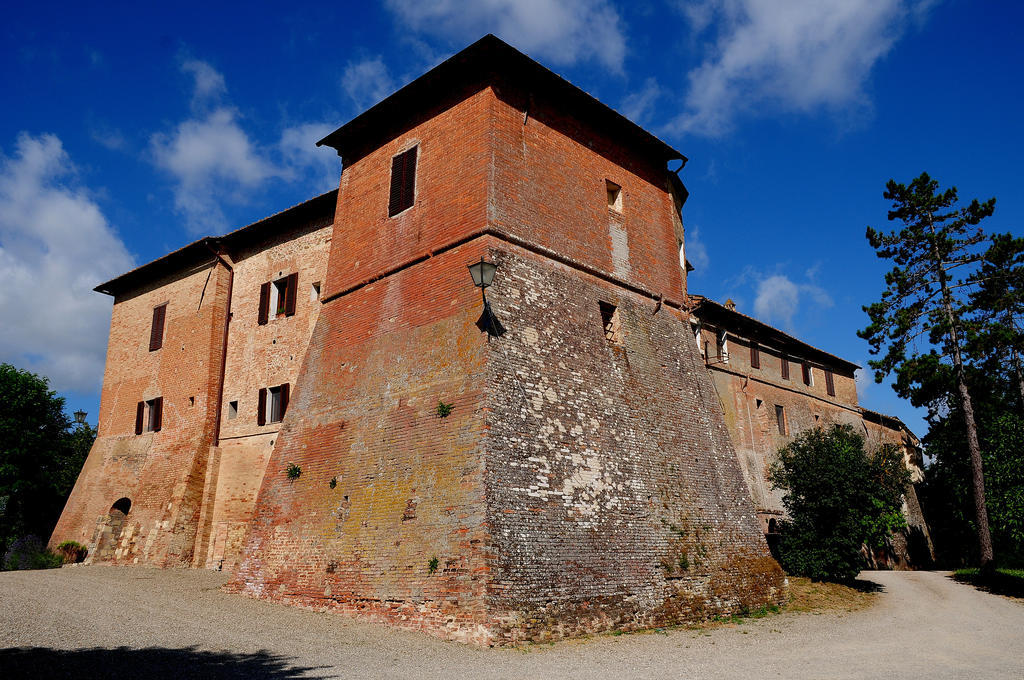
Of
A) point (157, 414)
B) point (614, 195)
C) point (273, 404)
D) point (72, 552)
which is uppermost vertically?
point (614, 195)

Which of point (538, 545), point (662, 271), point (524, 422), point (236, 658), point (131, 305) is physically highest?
point (131, 305)

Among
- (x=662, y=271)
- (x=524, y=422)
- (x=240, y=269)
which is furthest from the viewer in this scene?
(x=240, y=269)

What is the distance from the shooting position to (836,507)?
1833 cm

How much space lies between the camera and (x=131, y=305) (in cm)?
2462

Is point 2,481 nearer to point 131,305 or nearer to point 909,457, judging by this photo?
point 131,305

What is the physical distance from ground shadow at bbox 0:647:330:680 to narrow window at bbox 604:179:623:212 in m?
11.7

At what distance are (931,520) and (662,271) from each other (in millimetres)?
25546

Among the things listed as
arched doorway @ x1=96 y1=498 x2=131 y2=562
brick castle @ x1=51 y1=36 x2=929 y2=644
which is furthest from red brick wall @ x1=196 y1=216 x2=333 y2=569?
arched doorway @ x1=96 y1=498 x2=131 y2=562

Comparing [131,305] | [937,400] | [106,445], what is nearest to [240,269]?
[131,305]

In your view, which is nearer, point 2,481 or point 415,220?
point 415,220

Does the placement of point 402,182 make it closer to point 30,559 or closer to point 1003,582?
point 30,559

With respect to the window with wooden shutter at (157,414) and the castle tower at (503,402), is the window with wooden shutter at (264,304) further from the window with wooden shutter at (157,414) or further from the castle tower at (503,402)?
the castle tower at (503,402)

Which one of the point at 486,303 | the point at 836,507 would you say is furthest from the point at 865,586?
the point at 486,303

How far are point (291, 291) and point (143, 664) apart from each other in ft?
42.1
